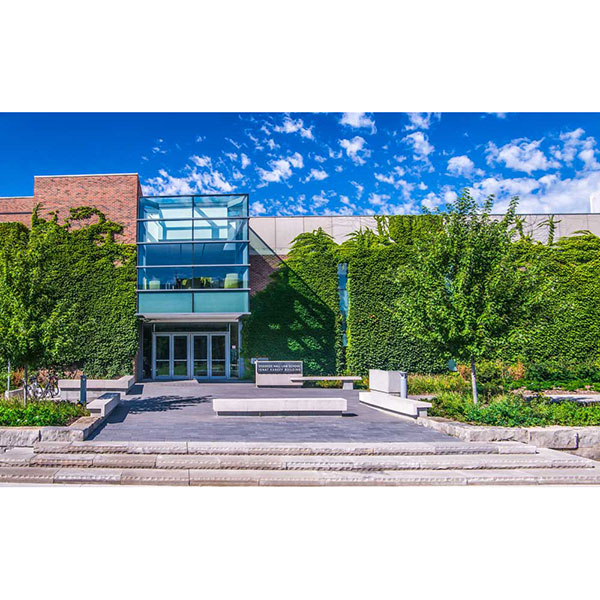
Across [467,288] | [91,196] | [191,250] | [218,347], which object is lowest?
[218,347]

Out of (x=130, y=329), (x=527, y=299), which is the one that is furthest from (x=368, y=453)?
(x=130, y=329)

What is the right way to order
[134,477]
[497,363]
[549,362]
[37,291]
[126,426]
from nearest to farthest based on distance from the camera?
1. [134,477]
2. [126,426]
3. [37,291]
4. [497,363]
5. [549,362]

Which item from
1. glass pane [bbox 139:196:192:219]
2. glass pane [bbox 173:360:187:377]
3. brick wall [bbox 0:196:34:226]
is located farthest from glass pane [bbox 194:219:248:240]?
brick wall [bbox 0:196:34:226]

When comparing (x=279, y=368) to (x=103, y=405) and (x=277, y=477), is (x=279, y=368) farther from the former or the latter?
(x=277, y=477)

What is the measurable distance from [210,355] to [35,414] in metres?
13.7

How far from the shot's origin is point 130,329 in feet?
74.5

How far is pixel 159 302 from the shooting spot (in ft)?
70.5

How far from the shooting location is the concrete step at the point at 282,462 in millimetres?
8383

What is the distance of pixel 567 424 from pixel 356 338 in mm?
13290

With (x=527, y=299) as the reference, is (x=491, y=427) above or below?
below

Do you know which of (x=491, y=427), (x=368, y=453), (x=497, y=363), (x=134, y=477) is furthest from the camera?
(x=497, y=363)

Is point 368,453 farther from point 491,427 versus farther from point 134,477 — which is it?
point 134,477

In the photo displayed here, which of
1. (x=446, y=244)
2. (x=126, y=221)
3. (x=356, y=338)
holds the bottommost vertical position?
(x=356, y=338)

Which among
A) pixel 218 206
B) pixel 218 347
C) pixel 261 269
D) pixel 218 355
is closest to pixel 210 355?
pixel 218 355
